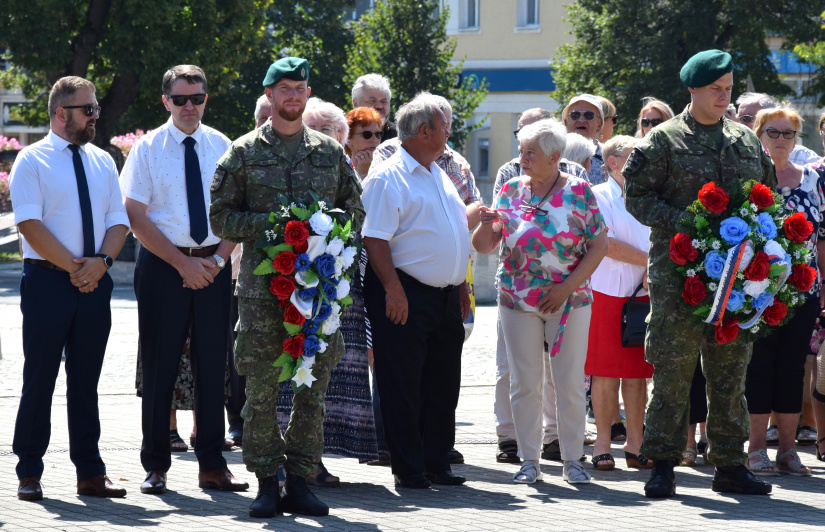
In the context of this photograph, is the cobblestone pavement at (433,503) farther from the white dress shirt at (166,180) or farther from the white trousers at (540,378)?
the white dress shirt at (166,180)

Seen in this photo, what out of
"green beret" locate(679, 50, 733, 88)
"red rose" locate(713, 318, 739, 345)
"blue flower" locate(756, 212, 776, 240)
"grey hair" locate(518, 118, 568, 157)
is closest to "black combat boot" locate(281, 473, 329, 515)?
"red rose" locate(713, 318, 739, 345)

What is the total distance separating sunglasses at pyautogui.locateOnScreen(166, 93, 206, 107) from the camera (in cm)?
683

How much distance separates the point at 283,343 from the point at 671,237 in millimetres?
2254

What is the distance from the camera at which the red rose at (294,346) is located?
5.96m

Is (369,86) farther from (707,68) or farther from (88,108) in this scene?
(707,68)

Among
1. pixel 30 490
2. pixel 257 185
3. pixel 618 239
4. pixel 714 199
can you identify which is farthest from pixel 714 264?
pixel 30 490

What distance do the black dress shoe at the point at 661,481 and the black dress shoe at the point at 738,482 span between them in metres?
0.27

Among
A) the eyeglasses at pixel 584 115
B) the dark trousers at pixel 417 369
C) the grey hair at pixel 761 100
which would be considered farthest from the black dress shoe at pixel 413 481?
the grey hair at pixel 761 100

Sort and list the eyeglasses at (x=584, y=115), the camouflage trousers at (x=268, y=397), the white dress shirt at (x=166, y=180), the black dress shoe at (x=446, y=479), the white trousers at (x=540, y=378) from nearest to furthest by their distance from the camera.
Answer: the camouflage trousers at (x=268, y=397) → the white dress shirt at (x=166, y=180) → the black dress shoe at (x=446, y=479) → the white trousers at (x=540, y=378) → the eyeglasses at (x=584, y=115)

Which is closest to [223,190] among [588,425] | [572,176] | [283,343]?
[283,343]

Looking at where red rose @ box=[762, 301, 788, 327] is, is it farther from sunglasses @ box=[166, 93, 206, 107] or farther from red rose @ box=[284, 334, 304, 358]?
sunglasses @ box=[166, 93, 206, 107]

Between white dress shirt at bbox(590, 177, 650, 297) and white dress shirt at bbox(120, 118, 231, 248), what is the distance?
2659 millimetres

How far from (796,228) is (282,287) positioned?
9.44 ft

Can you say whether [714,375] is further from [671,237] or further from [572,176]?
[572,176]
